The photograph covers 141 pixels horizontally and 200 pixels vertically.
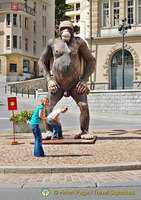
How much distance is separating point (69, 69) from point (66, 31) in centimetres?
100

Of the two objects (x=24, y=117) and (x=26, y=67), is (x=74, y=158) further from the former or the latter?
(x=26, y=67)

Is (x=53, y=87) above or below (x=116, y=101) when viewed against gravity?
above

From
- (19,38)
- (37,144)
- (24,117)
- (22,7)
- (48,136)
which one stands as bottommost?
(48,136)

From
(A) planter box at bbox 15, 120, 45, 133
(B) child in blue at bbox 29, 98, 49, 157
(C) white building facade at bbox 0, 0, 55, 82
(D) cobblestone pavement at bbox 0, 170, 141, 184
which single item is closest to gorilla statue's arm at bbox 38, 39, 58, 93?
(B) child in blue at bbox 29, 98, 49, 157

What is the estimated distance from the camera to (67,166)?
6070 mm

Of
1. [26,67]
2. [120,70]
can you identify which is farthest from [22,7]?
[120,70]

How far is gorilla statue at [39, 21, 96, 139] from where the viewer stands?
925 cm

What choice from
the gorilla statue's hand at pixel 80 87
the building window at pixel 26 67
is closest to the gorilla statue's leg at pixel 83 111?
the gorilla statue's hand at pixel 80 87

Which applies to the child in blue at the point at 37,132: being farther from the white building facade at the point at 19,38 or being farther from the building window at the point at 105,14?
the white building facade at the point at 19,38

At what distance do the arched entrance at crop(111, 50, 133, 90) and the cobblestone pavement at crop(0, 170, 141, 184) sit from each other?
90.2 ft

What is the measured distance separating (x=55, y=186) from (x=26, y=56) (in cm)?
4975

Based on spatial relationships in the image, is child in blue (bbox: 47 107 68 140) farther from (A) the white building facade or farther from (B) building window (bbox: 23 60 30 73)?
(B) building window (bbox: 23 60 30 73)

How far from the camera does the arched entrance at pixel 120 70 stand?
3309 cm

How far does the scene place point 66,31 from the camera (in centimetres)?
939
